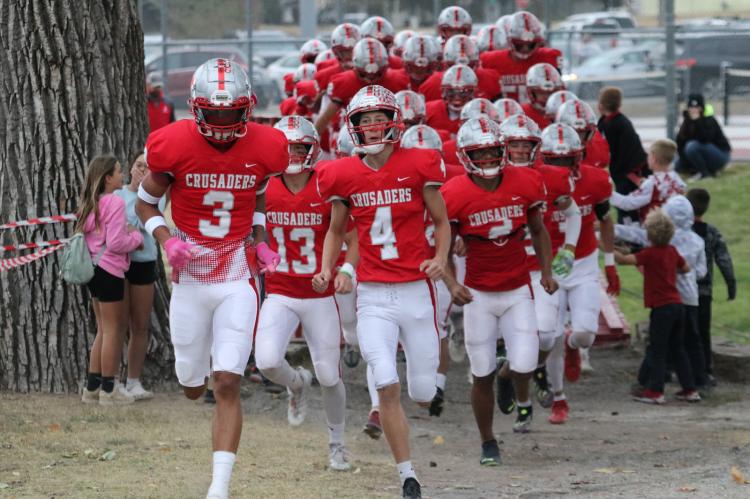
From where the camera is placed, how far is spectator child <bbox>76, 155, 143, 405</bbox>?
9633 mm

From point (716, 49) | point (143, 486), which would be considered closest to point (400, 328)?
point (143, 486)

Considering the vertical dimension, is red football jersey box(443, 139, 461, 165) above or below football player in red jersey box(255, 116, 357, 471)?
above

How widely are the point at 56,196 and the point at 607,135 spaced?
6.15 meters

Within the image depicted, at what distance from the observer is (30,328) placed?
400 inches

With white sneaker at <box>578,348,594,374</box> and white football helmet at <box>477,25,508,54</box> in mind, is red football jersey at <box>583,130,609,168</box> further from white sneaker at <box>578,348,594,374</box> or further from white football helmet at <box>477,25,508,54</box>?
white football helmet at <box>477,25,508,54</box>

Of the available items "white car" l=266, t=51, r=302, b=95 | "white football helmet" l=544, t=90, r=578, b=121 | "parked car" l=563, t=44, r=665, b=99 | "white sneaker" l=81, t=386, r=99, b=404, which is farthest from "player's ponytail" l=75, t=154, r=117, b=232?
"parked car" l=563, t=44, r=665, b=99

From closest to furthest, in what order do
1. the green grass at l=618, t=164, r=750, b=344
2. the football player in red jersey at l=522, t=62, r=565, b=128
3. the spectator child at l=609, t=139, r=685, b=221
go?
the football player in red jersey at l=522, t=62, r=565, b=128, the spectator child at l=609, t=139, r=685, b=221, the green grass at l=618, t=164, r=750, b=344

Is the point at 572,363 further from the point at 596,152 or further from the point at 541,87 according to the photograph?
the point at 541,87

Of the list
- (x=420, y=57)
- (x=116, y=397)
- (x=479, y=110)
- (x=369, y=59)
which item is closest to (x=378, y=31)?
(x=420, y=57)

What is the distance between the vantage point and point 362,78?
496 inches

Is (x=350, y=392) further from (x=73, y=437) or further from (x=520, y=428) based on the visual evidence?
(x=73, y=437)

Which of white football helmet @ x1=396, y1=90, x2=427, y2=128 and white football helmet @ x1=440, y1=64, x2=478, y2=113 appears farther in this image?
white football helmet @ x1=440, y1=64, x2=478, y2=113

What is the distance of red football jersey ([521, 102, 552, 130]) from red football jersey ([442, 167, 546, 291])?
3.25 m

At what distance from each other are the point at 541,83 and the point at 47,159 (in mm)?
4278
